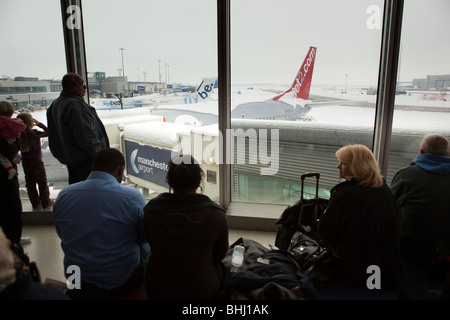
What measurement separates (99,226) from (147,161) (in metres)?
3.24

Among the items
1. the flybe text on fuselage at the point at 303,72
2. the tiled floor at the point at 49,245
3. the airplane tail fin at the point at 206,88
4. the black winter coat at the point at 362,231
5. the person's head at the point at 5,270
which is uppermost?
the flybe text on fuselage at the point at 303,72

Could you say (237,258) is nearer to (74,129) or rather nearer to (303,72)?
(74,129)

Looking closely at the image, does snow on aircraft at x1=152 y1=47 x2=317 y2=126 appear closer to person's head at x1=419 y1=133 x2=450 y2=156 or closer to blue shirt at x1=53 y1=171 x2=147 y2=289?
person's head at x1=419 y1=133 x2=450 y2=156

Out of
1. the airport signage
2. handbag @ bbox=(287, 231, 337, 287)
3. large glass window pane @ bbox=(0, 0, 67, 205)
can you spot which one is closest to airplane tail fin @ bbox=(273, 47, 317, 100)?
handbag @ bbox=(287, 231, 337, 287)

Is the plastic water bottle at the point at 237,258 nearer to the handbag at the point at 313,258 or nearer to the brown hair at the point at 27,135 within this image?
the handbag at the point at 313,258

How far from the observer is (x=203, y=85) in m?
→ 3.24

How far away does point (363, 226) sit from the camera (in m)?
1.61

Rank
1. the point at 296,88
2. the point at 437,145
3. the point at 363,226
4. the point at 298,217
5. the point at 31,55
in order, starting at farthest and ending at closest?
1. the point at 31,55
2. the point at 296,88
3. the point at 298,217
4. the point at 437,145
5. the point at 363,226

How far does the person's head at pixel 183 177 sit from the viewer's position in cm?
144

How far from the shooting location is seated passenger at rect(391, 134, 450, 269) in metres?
1.77

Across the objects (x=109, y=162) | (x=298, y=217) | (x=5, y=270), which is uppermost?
(x=109, y=162)

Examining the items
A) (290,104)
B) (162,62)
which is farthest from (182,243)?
(162,62)

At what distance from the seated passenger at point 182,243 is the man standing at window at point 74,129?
1.41 m
